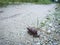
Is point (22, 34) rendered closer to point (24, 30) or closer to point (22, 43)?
point (24, 30)

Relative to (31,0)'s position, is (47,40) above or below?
above

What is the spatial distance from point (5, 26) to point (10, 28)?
10.6 inches

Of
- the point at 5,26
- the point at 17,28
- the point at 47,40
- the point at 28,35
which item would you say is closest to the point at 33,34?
the point at 28,35

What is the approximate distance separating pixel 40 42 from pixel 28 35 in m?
0.51

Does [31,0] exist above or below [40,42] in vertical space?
below

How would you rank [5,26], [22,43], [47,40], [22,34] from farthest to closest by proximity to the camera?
1. [5,26]
2. [22,34]
3. [47,40]
4. [22,43]

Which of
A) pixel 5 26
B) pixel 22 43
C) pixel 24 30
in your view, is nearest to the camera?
pixel 22 43

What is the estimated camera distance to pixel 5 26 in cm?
502

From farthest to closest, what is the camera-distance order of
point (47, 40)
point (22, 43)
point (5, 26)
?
point (5, 26)
point (47, 40)
point (22, 43)

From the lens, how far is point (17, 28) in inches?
191

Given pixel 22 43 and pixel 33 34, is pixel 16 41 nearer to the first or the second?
pixel 22 43

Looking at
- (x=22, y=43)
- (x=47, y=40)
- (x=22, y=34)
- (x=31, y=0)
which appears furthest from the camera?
(x=31, y=0)

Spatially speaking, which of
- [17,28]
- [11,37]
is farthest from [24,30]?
[11,37]

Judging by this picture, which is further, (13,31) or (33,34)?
(13,31)
